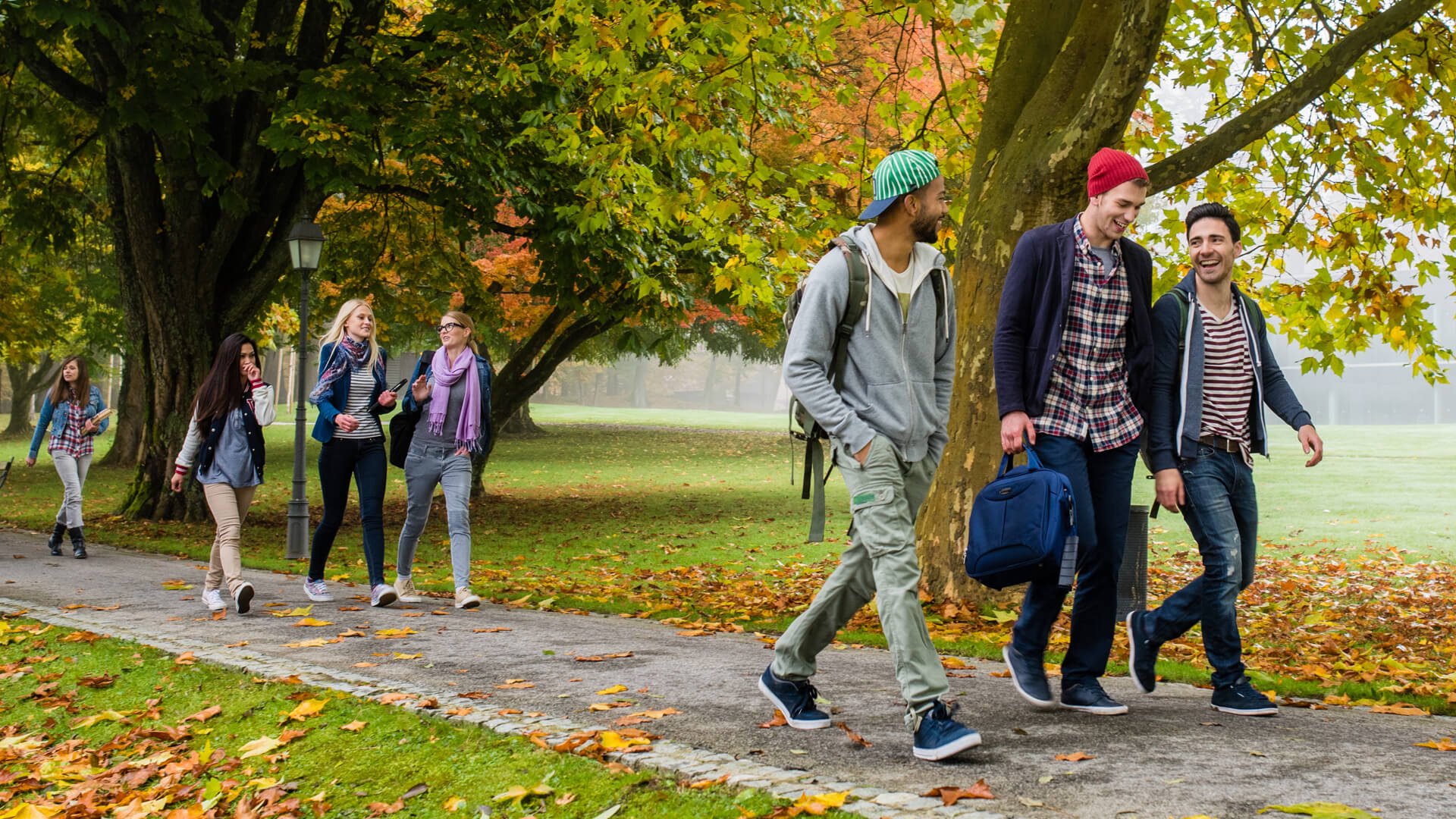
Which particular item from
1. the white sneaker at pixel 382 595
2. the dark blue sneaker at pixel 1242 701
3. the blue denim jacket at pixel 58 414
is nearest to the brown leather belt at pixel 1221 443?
the dark blue sneaker at pixel 1242 701

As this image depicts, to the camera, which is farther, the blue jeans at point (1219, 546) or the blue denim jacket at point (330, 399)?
the blue denim jacket at point (330, 399)

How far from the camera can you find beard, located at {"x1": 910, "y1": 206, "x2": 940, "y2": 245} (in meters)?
4.43

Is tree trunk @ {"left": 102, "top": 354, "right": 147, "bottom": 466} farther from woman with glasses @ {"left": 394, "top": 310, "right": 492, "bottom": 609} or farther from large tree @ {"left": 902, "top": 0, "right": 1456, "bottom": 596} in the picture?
woman with glasses @ {"left": 394, "top": 310, "right": 492, "bottom": 609}

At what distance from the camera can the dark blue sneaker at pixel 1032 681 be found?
4891mm

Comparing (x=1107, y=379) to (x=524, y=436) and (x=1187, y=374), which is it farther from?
(x=524, y=436)

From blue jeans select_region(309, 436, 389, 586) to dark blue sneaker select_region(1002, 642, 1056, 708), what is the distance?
5102 mm

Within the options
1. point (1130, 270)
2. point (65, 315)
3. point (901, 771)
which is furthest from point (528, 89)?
point (65, 315)

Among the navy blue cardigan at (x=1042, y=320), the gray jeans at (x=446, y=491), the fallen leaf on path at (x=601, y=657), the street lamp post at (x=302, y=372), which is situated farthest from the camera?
the street lamp post at (x=302, y=372)

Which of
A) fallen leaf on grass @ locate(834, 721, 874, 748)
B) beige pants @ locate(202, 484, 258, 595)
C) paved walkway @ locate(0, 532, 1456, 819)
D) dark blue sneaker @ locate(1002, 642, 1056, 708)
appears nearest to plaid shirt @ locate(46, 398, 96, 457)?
paved walkway @ locate(0, 532, 1456, 819)

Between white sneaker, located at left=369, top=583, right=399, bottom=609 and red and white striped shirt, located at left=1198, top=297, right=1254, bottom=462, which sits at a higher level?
red and white striped shirt, located at left=1198, top=297, right=1254, bottom=462

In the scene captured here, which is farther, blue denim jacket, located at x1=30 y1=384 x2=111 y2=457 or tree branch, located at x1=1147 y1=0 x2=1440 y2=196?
blue denim jacket, located at x1=30 y1=384 x2=111 y2=457

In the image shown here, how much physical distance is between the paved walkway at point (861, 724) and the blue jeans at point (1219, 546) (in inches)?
11.7

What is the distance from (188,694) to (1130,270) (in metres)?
4.76

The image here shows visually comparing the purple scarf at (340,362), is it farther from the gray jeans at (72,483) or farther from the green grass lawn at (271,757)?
the gray jeans at (72,483)
